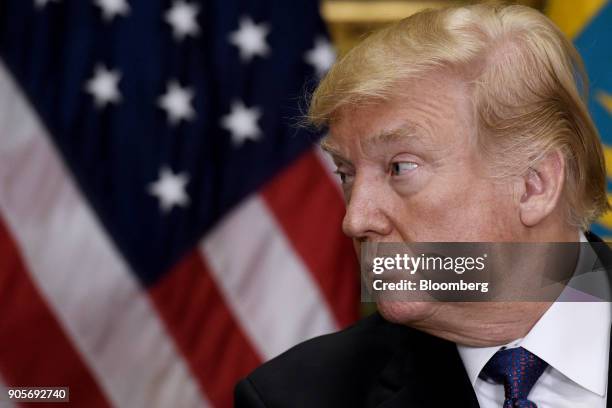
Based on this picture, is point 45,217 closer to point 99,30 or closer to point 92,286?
point 92,286

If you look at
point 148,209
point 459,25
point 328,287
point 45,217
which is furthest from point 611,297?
point 45,217

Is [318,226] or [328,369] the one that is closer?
[328,369]

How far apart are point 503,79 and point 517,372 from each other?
47 centimetres

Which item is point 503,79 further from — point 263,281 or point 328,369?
point 263,281

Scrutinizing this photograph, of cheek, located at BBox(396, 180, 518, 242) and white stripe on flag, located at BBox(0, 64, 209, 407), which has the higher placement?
white stripe on flag, located at BBox(0, 64, 209, 407)

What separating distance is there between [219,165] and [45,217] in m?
0.55

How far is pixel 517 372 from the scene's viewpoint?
54.5 inches

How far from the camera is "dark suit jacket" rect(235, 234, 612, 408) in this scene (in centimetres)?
152

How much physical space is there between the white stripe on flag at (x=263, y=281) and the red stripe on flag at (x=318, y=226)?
0.11 ft

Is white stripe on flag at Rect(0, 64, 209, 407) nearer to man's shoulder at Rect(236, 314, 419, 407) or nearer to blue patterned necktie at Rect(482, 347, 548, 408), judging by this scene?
man's shoulder at Rect(236, 314, 419, 407)

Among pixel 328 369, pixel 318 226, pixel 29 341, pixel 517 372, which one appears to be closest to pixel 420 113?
pixel 517 372

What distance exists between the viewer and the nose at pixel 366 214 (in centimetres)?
133

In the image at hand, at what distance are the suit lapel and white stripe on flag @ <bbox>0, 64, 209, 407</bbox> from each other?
4.08 feet

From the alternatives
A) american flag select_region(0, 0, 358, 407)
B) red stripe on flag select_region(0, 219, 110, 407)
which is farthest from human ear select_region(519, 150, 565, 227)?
red stripe on flag select_region(0, 219, 110, 407)
